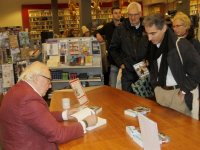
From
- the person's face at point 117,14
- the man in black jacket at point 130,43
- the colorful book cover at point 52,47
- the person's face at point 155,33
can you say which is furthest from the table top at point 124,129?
the colorful book cover at point 52,47

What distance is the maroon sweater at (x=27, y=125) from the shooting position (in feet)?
5.41

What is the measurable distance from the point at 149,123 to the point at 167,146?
13.0 inches

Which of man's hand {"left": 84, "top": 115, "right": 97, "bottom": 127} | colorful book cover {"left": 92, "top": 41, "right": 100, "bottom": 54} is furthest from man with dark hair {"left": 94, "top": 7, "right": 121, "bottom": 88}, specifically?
man's hand {"left": 84, "top": 115, "right": 97, "bottom": 127}

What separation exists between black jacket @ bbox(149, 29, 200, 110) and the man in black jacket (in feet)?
3.77

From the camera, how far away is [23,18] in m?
17.0

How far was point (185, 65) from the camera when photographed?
229 cm

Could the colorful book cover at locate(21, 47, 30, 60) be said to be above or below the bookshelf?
below

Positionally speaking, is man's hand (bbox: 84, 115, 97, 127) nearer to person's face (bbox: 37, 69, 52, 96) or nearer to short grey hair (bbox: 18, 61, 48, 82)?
person's face (bbox: 37, 69, 52, 96)

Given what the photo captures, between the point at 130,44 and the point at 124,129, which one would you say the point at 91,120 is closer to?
the point at 124,129

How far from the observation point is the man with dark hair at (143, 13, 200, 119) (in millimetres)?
2246

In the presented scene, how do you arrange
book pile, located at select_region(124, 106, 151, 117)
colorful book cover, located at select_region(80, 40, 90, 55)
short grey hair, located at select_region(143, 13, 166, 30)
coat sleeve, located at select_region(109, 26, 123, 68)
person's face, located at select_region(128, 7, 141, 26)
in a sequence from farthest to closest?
colorful book cover, located at select_region(80, 40, 90, 55), coat sleeve, located at select_region(109, 26, 123, 68), person's face, located at select_region(128, 7, 141, 26), short grey hair, located at select_region(143, 13, 166, 30), book pile, located at select_region(124, 106, 151, 117)

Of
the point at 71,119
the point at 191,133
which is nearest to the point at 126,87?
the point at 71,119

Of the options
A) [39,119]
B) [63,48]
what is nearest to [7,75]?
[63,48]

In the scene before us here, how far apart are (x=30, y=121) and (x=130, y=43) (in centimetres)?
223
